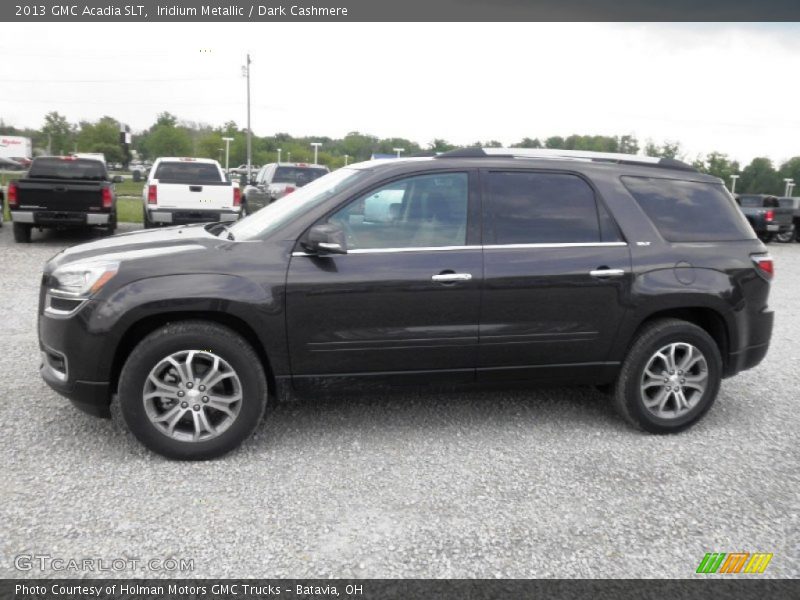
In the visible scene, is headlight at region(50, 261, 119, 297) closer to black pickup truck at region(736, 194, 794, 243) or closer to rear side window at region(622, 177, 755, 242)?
rear side window at region(622, 177, 755, 242)

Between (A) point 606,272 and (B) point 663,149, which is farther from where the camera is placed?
(B) point 663,149

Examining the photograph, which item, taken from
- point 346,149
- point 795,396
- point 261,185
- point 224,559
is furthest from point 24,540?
point 346,149

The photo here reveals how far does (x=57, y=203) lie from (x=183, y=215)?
227 centimetres

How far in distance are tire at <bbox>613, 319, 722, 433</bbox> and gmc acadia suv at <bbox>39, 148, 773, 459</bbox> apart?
12 millimetres

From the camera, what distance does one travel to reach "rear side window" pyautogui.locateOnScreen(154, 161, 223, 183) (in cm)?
1491

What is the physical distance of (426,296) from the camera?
4.05 m

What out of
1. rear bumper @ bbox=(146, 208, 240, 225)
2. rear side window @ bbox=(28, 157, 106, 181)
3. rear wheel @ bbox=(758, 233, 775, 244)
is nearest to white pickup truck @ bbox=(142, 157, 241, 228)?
rear bumper @ bbox=(146, 208, 240, 225)

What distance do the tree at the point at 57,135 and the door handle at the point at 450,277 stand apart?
304 feet

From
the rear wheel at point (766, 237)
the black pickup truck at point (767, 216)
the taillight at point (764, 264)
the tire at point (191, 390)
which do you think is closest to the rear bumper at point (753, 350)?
the taillight at point (764, 264)

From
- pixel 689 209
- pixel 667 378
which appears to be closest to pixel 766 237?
pixel 689 209

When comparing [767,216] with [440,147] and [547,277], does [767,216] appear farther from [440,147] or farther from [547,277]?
[547,277]

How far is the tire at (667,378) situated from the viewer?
4.46 m

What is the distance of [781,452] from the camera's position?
4.37 meters

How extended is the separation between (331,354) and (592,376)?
170 centimetres
